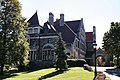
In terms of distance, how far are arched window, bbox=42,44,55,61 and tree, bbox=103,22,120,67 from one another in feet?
50.7

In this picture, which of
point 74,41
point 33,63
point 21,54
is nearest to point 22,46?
point 21,54

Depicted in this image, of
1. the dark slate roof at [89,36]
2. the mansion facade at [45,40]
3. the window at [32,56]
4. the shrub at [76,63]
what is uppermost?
the dark slate roof at [89,36]

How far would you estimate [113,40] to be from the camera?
200 feet

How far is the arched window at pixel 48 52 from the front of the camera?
55.3m

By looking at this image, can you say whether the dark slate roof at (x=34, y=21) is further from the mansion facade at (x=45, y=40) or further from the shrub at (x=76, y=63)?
the shrub at (x=76, y=63)

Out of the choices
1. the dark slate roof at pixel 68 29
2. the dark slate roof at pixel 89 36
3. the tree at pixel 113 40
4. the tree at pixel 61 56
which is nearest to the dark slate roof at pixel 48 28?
the dark slate roof at pixel 68 29

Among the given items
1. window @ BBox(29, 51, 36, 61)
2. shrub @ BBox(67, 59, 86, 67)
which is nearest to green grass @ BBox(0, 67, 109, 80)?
shrub @ BBox(67, 59, 86, 67)

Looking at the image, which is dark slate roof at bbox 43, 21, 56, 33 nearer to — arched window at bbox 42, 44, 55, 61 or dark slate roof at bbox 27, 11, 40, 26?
dark slate roof at bbox 27, 11, 40, 26

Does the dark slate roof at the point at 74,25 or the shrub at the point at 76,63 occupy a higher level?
the dark slate roof at the point at 74,25

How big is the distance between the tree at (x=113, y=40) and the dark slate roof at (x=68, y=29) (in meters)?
8.56

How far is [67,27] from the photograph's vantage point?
60.9m

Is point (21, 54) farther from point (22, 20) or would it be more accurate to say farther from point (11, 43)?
point (22, 20)

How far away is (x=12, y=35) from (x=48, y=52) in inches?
638

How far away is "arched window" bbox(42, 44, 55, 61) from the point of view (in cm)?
5527
